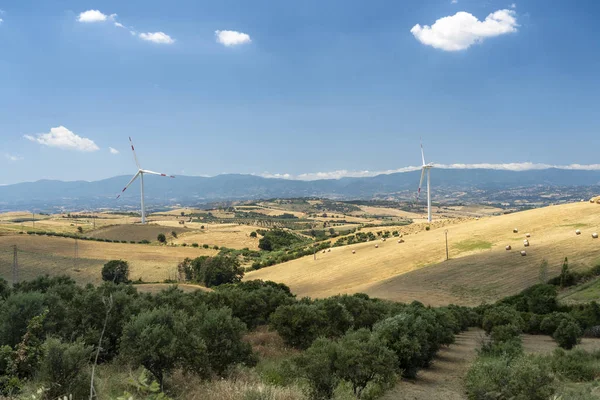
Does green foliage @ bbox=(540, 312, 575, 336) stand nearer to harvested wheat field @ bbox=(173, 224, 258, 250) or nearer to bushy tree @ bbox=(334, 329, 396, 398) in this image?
bushy tree @ bbox=(334, 329, 396, 398)

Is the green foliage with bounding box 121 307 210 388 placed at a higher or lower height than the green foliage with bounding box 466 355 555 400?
higher

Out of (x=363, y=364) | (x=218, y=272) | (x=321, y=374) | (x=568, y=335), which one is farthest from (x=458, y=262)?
(x=321, y=374)

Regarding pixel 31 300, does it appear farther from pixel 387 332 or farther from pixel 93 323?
pixel 387 332

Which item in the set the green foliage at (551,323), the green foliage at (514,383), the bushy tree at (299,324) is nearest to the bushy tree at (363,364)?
the green foliage at (514,383)

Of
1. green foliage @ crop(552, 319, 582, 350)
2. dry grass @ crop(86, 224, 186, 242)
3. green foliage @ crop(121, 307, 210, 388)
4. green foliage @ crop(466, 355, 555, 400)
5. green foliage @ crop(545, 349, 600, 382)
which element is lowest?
dry grass @ crop(86, 224, 186, 242)

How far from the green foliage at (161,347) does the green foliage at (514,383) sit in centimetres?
1141

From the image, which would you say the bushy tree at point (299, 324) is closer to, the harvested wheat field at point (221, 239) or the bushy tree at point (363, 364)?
the bushy tree at point (363, 364)

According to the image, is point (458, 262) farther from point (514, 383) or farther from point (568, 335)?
point (514, 383)

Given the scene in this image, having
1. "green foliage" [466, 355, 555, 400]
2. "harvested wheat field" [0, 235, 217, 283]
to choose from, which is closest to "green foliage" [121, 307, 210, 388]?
"green foliage" [466, 355, 555, 400]

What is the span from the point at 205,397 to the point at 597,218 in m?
83.7

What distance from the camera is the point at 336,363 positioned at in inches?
642

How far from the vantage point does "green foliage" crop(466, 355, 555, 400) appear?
14.6 metres

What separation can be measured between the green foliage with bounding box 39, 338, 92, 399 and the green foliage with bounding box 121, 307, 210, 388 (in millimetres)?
3228

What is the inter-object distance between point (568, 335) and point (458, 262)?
34.4 metres
